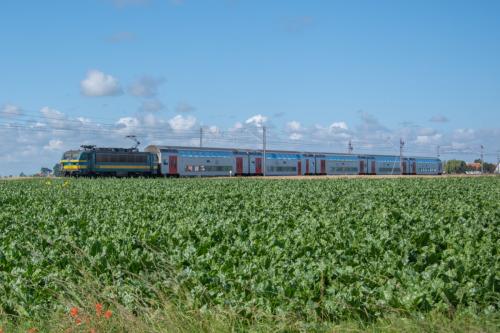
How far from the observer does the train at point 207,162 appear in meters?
58.8

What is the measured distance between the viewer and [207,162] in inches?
2591

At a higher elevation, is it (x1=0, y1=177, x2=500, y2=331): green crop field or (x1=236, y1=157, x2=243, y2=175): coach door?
(x1=236, y1=157, x2=243, y2=175): coach door

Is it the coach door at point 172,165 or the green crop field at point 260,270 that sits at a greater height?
the coach door at point 172,165

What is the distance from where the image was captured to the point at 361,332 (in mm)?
6852

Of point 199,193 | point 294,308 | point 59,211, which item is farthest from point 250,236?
point 199,193

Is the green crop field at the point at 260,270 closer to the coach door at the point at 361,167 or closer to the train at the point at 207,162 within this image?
the train at the point at 207,162

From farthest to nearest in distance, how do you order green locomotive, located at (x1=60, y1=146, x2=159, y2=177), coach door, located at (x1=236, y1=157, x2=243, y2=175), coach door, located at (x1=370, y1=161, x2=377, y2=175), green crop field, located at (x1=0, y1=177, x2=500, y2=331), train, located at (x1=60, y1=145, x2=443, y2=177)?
coach door, located at (x1=370, y1=161, x2=377, y2=175) < coach door, located at (x1=236, y1=157, x2=243, y2=175) < train, located at (x1=60, y1=145, x2=443, y2=177) < green locomotive, located at (x1=60, y1=146, x2=159, y2=177) < green crop field, located at (x1=0, y1=177, x2=500, y2=331)

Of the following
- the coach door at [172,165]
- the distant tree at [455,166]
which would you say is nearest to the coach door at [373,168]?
the coach door at [172,165]

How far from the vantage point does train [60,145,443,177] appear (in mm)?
58812

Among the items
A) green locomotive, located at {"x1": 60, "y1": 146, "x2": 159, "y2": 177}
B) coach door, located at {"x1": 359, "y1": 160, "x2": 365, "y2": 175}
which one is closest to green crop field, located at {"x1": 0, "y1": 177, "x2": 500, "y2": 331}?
green locomotive, located at {"x1": 60, "y1": 146, "x2": 159, "y2": 177}

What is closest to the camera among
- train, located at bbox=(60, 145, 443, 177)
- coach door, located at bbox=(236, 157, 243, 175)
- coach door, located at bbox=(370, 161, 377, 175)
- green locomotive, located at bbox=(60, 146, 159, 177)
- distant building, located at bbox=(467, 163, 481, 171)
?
green locomotive, located at bbox=(60, 146, 159, 177)

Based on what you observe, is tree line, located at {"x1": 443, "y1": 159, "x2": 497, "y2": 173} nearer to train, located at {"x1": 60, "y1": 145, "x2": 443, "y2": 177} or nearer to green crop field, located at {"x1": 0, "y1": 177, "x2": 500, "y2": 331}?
train, located at {"x1": 60, "y1": 145, "x2": 443, "y2": 177}

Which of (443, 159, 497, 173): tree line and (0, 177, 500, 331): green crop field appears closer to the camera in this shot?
(0, 177, 500, 331): green crop field

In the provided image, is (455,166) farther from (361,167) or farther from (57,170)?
(57,170)
